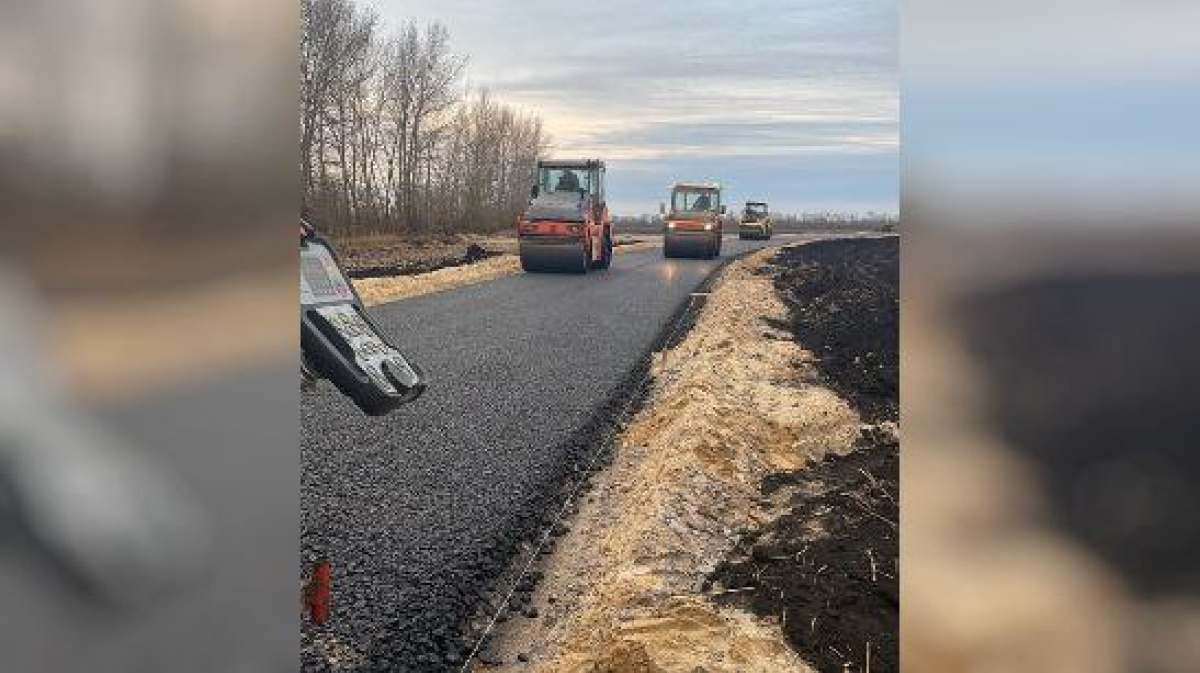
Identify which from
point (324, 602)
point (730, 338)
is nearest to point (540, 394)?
point (730, 338)

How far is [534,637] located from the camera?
375cm

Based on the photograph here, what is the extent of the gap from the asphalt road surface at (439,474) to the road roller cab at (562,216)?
22.9 feet

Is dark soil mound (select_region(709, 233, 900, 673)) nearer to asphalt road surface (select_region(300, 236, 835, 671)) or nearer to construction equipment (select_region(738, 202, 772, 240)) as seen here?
asphalt road surface (select_region(300, 236, 835, 671))

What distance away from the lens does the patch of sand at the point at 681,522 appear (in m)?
3.48

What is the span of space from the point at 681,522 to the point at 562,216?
46.0 ft

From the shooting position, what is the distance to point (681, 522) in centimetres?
480

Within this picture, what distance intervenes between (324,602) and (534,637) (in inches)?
78.7

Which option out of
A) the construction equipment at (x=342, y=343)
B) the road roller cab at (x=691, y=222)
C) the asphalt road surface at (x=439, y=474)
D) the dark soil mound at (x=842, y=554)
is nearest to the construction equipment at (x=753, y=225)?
the road roller cab at (x=691, y=222)
